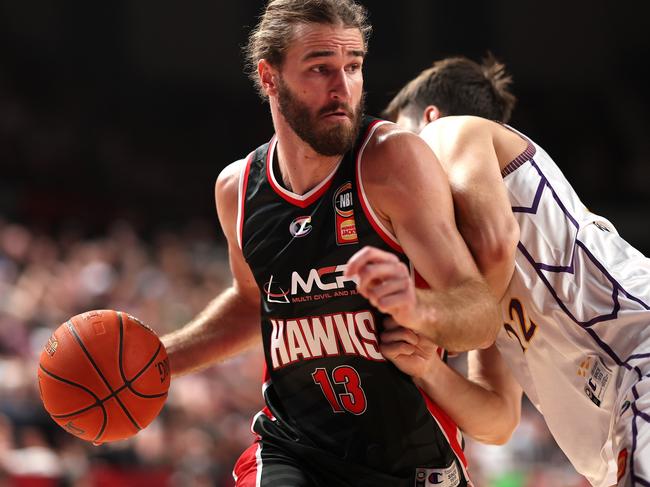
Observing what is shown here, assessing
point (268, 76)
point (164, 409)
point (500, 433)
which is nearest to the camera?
point (268, 76)

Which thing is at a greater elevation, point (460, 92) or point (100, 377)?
point (460, 92)

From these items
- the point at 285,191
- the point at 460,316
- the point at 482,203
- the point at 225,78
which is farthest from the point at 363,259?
the point at 225,78

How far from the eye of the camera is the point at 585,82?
54.1ft

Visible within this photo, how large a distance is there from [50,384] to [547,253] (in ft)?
6.30

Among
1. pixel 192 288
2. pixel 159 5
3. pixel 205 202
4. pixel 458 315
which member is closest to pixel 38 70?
pixel 159 5

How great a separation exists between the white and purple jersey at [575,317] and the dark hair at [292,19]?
0.82m

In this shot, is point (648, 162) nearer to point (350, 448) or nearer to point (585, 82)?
point (585, 82)

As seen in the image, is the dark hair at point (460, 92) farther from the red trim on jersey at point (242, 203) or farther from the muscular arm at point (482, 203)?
the red trim on jersey at point (242, 203)

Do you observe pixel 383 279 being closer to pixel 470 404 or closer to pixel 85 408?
pixel 470 404

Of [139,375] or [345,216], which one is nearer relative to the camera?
[345,216]

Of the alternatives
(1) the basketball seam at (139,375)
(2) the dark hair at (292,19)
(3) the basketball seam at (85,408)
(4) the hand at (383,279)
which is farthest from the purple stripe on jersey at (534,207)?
(3) the basketball seam at (85,408)

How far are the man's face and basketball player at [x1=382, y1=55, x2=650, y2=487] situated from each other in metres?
0.40

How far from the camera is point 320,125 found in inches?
126

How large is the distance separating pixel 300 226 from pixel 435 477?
3.44ft
